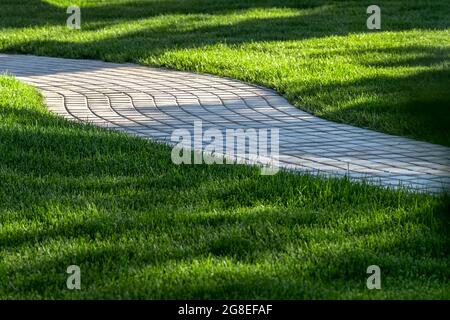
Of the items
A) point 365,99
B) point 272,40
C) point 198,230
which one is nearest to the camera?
point 198,230

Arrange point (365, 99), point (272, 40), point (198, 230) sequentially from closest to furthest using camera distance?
point (198, 230) → point (365, 99) → point (272, 40)

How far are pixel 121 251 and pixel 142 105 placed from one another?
170 inches

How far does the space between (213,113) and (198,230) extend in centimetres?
363

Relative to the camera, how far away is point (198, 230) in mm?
4828

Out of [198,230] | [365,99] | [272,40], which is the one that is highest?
[272,40]

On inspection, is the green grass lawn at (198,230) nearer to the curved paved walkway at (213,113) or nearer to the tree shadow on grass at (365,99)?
the tree shadow on grass at (365,99)

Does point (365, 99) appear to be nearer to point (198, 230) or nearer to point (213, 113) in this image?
point (213, 113)

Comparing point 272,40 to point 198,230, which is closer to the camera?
point 198,230

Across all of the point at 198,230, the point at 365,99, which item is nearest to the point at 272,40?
the point at 365,99

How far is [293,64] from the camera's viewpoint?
33.8 ft

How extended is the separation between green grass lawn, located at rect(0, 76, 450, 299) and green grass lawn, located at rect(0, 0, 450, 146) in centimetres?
140

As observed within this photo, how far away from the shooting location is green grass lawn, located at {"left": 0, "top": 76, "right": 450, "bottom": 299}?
408 cm

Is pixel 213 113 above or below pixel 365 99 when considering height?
below

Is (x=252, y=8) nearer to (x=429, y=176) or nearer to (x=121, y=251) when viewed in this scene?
(x=429, y=176)
